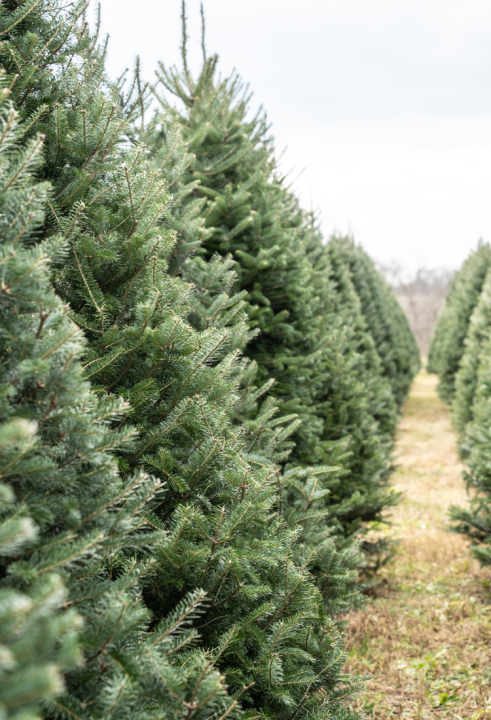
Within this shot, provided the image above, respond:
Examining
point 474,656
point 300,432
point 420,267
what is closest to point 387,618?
point 474,656

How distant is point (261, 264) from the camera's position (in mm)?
3900

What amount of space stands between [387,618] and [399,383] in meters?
12.0

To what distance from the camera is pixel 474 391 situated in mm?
11148

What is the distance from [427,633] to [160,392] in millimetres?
4354

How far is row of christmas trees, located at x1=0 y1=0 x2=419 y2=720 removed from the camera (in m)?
1.28

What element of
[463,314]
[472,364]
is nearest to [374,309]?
[472,364]

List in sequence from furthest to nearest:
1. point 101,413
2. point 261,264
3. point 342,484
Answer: point 342,484 → point 261,264 → point 101,413

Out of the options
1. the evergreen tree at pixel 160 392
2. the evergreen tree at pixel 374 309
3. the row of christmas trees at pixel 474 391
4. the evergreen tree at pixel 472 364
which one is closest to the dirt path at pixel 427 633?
the row of christmas trees at pixel 474 391

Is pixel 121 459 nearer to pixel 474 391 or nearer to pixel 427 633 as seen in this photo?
pixel 427 633

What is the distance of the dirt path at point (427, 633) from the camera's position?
372 centimetres

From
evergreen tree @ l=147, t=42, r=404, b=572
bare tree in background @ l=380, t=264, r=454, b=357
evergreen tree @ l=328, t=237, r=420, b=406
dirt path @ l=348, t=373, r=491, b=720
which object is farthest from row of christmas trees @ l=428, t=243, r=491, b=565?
bare tree in background @ l=380, t=264, r=454, b=357

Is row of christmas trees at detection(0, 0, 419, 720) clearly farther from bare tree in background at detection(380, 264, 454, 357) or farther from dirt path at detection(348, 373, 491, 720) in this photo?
bare tree in background at detection(380, 264, 454, 357)

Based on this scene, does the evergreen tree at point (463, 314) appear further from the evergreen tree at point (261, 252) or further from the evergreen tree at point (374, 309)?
the evergreen tree at point (261, 252)

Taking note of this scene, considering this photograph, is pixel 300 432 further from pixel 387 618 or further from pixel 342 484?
pixel 387 618
